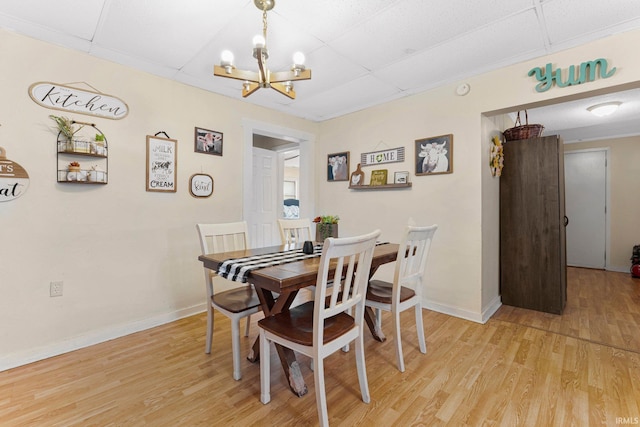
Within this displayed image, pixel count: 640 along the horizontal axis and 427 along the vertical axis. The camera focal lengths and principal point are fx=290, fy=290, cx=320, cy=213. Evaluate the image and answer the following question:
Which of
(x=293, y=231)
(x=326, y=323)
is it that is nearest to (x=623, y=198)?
(x=293, y=231)

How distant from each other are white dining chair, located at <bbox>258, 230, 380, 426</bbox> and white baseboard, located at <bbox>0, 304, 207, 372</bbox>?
1587mm

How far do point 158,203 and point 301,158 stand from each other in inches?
81.5

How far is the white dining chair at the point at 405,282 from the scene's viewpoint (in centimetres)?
196

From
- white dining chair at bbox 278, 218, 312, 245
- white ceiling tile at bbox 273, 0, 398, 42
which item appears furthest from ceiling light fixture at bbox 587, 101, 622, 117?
white dining chair at bbox 278, 218, 312, 245

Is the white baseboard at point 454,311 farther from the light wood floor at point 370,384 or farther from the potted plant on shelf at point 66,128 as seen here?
the potted plant on shelf at point 66,128

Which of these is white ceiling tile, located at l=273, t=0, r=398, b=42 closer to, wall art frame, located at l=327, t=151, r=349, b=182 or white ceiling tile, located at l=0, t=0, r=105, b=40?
white ceiling tile, located at l=0, t=0, r=105, b=40

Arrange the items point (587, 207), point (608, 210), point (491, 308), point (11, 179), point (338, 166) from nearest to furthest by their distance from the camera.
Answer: point (11, 179)
point (491, 308)
point (338, 166)
point (608, 210)
point (587, 207)

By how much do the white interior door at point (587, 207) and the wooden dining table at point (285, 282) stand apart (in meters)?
4.63

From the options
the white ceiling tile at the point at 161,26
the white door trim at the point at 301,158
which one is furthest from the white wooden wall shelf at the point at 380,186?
the white ceiling tile at the point at 161,26

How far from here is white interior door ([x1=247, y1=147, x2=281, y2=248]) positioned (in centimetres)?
424

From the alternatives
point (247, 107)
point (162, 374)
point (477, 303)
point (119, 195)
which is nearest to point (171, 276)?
point (119, 195)

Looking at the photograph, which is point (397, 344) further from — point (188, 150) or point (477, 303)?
point (188, 150)

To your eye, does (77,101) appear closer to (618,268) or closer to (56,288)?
(56,288)

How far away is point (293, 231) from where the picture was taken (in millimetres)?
2877
